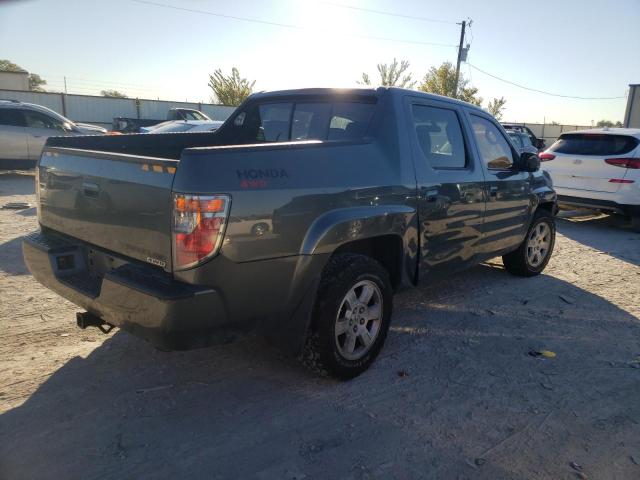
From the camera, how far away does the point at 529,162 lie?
189 inches

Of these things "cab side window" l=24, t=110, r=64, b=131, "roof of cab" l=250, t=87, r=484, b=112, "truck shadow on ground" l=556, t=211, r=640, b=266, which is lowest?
"truck shadow on ground" l=556, t=211, r=640, b=266

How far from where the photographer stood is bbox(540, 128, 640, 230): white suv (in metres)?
8.09

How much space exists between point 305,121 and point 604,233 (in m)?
6.82

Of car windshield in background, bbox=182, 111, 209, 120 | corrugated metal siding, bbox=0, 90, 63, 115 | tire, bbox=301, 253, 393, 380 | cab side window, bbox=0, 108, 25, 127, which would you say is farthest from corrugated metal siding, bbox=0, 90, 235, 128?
tire, bbox=301, 253, 393, 380

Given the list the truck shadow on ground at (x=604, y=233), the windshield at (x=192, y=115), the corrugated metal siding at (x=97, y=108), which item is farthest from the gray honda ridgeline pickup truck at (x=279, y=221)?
the corrugated metal siding at (x=97, y=108)

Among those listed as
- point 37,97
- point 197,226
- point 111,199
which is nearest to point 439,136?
point 197,226

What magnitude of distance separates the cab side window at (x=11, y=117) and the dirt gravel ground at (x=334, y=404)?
951cm

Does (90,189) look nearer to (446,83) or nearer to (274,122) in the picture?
(274,122)

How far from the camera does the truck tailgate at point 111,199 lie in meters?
2.47

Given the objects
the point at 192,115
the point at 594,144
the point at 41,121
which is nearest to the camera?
the point at 594,144

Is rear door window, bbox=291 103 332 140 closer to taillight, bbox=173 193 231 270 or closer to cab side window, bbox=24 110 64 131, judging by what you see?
taillight, bbox=173 193 231 270

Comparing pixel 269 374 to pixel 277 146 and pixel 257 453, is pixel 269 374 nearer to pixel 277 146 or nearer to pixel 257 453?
pixel 257 453

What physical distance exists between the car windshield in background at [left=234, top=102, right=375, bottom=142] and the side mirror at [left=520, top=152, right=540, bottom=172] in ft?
7.01

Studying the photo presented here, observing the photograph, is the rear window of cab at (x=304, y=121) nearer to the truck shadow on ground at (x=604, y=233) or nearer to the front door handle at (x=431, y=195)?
the front door handle at (x=431, y=195)
